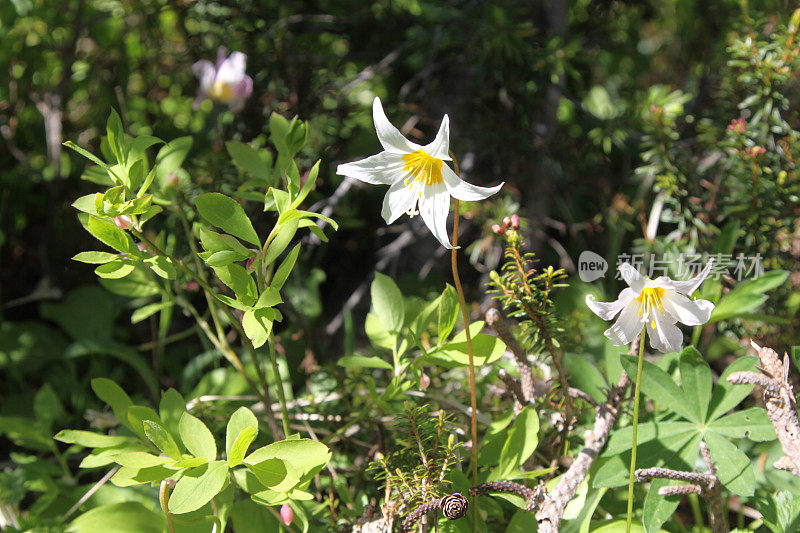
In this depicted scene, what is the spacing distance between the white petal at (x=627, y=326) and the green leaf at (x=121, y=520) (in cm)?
74

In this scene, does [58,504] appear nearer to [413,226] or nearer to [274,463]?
[274,463]

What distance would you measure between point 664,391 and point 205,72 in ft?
4.13

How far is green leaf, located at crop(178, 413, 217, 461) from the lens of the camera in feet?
2.77

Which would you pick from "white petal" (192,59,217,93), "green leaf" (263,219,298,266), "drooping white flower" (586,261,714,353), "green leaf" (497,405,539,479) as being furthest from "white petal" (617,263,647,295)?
"white petal" (192,59,217,93)

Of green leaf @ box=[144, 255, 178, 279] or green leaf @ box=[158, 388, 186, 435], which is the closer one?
green leaf @ box=[144, 255, 178, 279]

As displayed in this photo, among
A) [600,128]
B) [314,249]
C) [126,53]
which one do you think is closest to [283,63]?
[314,249]

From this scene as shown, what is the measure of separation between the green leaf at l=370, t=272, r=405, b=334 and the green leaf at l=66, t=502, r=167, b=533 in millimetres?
474

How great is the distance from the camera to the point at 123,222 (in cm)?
82

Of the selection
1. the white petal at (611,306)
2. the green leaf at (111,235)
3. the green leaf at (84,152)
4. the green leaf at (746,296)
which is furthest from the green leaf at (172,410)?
the green leaf at (746,296)

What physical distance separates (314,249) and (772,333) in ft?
3.49

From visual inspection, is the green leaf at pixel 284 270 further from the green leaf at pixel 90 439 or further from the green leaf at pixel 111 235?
the green leaf at pixel 90 439

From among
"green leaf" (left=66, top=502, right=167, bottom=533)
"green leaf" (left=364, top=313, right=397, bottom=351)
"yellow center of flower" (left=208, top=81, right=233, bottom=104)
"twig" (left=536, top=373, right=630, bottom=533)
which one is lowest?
"green leaf" (left=66, top=502, right=167, bottom=533)

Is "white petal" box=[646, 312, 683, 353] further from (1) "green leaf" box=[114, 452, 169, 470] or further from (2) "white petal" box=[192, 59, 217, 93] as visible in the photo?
(2) "white petal" box=[192, 59, 217, 93]

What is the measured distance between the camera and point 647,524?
87 centimetres
